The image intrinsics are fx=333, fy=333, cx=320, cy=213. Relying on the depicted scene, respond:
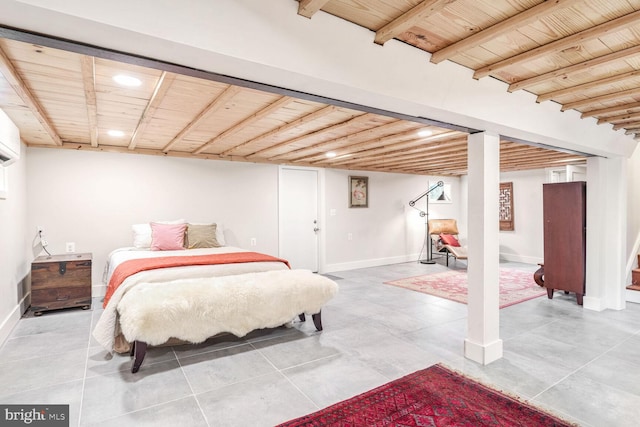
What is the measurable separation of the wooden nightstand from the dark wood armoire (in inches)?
228

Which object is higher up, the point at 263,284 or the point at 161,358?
the point at 263,284

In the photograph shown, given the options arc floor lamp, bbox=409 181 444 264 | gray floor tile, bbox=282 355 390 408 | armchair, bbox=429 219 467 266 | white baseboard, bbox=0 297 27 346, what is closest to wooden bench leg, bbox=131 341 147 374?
gray floor tile, bbox=282 355 390 408

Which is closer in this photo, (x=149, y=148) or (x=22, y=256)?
(x=22, y=256)

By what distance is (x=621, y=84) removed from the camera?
7.78 feet

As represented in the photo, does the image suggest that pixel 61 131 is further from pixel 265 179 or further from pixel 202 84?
pixel 265 179

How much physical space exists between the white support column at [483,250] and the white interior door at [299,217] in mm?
3754

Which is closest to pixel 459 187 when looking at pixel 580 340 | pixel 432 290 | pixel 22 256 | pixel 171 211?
pixel 432 290

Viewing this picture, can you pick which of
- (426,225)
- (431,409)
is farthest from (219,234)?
(426,225)

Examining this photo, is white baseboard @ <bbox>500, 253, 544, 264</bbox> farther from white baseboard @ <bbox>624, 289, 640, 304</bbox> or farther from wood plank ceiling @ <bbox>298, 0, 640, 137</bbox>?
wood plank ceiling @ <bbox>298, 0, 640, 137</bbox>

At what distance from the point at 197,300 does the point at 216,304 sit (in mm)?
150

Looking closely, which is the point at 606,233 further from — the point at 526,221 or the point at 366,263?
the point at 366,263

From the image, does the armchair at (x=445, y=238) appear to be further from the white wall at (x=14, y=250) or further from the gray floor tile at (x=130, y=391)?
the white wall at (x=14, y=250)

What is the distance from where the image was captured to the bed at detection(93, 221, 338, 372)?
239cm

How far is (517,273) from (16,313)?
735 cm
